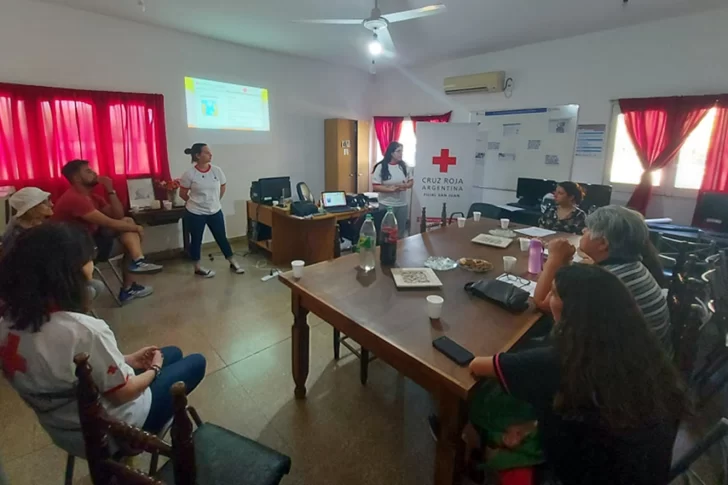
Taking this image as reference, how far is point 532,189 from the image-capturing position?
4.57 meters

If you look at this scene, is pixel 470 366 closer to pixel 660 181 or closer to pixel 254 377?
pixel 254 377

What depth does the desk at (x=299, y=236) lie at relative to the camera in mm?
4070

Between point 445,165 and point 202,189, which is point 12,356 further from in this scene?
point 445,165

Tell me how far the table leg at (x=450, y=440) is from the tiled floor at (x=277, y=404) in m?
0.45

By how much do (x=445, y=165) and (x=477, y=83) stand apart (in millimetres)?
1190

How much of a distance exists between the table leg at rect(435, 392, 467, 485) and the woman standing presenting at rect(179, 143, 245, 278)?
3.20 meters

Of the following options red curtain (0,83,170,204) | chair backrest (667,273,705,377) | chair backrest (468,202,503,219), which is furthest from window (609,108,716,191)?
red curtain (0,83,170,204)

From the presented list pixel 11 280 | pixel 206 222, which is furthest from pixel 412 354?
pixel 206 222

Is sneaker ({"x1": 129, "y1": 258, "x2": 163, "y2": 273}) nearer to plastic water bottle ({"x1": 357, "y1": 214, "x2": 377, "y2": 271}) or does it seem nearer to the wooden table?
the wooden table

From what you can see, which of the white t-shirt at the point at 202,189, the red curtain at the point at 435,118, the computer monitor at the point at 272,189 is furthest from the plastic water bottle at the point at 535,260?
the red curtain at the point at 435,118

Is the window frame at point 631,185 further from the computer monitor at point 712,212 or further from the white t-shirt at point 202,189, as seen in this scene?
the white t-shirt at point 202,189

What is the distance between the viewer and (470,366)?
43.4 inches

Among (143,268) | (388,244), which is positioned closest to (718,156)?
(388,244)

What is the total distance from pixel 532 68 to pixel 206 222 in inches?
166
